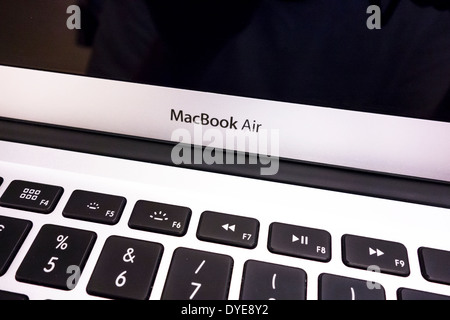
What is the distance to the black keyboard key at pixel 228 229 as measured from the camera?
0.24 meters

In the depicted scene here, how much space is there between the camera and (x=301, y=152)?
29 centimetres

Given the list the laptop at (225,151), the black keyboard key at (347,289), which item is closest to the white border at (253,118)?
the laptop at (225,151)

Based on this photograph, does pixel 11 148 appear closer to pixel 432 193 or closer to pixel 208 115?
pixel 208 115

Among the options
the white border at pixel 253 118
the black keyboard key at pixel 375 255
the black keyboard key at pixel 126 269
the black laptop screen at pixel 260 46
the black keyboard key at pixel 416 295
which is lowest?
the black keyboard key at pixel 126 269

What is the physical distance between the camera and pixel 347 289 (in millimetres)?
220

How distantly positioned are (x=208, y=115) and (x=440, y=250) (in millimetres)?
195

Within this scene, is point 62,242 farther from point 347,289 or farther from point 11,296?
point 347,289

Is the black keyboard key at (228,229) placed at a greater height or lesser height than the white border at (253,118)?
lesser

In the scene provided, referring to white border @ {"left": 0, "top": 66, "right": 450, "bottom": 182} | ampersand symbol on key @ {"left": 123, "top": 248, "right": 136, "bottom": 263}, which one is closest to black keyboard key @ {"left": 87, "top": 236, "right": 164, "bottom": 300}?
ampersand symbol on key @ {"left": 123, "top": 248, "right": 136, "bottom": 263}

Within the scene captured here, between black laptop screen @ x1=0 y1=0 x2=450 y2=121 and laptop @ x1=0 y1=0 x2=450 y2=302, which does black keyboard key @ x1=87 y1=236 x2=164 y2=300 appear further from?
black laptop screen @ x1=0 y1=0 x2=450 y2=121

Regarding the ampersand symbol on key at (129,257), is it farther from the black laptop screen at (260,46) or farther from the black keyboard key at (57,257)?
the black laptop screen at (260,46)

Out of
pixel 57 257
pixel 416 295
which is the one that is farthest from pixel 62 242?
pixel 416 295

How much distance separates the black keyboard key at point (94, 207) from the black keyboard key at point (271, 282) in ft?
0.33
